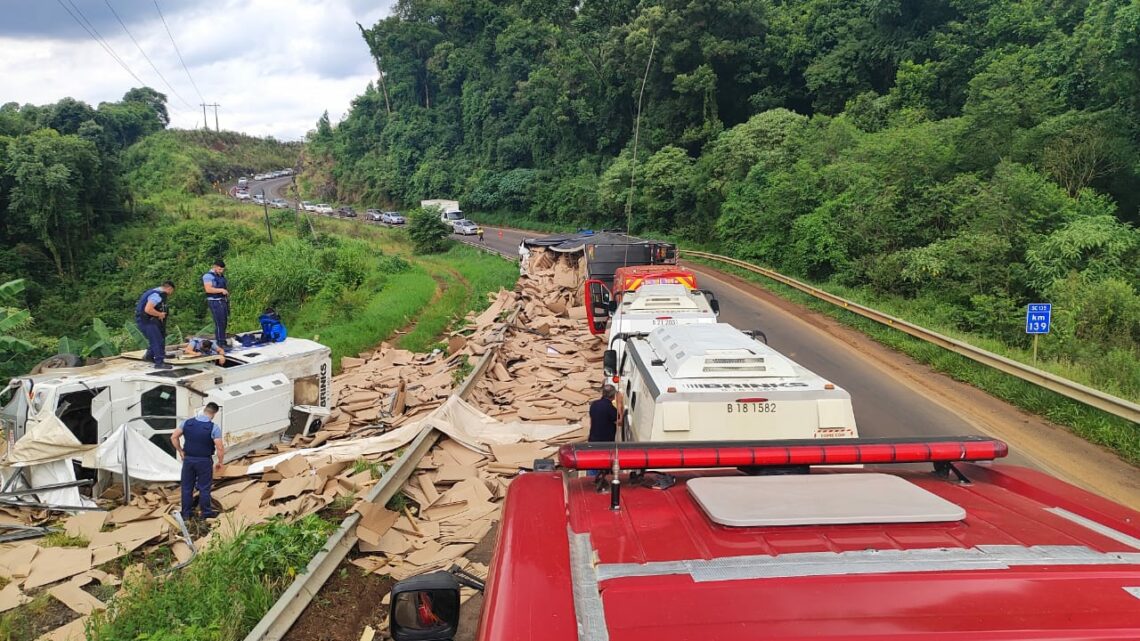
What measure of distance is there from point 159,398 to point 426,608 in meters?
9.44

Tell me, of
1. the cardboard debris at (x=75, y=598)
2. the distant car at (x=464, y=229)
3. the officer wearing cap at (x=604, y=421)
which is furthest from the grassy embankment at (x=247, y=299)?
the distant car at (x=464, y=229)

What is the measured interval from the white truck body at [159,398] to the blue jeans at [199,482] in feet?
4.74

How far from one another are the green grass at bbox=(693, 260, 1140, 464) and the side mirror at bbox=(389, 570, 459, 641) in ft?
35.5

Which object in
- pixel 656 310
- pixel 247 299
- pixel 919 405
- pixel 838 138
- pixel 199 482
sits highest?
pixel 838 138

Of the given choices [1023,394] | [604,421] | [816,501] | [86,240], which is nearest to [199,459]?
[604,421]

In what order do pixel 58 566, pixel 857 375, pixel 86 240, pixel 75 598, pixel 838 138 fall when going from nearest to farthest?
pixel 75 598 → pixel 58 566 → pixel 857 375 → pixel 838 138 → pixel 86 240

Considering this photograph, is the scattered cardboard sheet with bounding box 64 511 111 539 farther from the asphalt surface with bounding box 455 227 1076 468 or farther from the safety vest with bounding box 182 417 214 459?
the asphalt surface with bounding box 455 227 1076 468

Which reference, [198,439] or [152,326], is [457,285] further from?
[198,439]

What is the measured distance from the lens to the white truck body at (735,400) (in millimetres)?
5727

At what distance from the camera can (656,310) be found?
472 inches

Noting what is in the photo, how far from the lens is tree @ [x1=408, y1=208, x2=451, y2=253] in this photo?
45.9 m

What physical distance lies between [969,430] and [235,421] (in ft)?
38.7

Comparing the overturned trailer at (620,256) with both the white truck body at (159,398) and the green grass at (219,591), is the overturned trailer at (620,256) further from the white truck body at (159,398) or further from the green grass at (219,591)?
the green grass at (219,591)

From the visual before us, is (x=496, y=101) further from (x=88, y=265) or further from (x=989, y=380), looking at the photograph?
(x=989, y=380)
